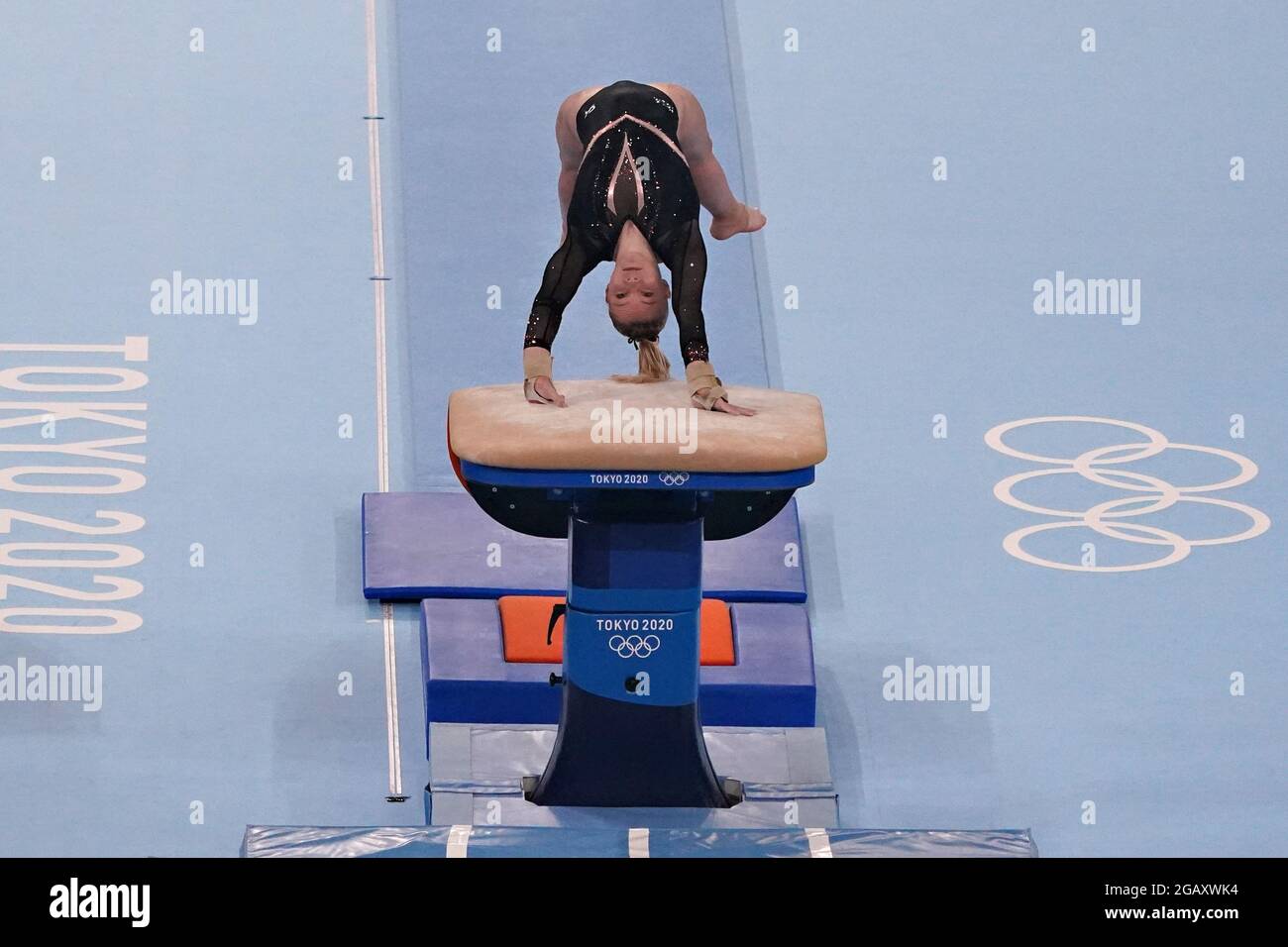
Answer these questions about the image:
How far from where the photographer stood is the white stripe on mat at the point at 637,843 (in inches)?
211

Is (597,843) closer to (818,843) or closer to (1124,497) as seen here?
(818,843)

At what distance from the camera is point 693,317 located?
6074 millimetres

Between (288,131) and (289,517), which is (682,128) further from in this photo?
(288,131)

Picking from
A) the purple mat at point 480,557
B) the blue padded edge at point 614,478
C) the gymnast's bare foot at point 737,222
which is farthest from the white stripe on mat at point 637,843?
the gymnast's bare foot at point 737,222

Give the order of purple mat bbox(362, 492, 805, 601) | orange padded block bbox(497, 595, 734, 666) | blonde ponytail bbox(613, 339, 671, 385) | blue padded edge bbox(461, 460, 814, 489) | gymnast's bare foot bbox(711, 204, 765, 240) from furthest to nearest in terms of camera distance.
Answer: purple mat bbox(362, 492, 805, 601), orange padded block bbox(497, 595, 734, 666), gymnast's bare foot bbox(711, 204, 765, 240), blonde ponytail bbox(613, 339, 671, 385), blue padded edge bbox(461, 460, 814, 489)

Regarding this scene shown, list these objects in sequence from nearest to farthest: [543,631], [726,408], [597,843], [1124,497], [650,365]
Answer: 1. [597,843]
2. [726,408]
3. [650,365]
4. [543,631]
5. [1124,497]

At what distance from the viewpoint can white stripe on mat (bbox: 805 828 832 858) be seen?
17.6ft

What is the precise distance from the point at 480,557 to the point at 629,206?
5.49 feet

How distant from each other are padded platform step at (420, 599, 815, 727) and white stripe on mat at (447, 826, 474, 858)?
120cm

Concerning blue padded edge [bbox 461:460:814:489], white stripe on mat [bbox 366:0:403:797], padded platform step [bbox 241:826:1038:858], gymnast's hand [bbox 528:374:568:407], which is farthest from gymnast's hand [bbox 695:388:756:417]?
white stripe on mat [bbox 366:0:403:797]

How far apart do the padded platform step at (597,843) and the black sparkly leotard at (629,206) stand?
1.39 metres

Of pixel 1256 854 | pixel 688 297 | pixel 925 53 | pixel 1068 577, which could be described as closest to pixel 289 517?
pixel 688 297

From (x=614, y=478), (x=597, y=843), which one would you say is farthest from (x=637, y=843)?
(x=614, y=478)

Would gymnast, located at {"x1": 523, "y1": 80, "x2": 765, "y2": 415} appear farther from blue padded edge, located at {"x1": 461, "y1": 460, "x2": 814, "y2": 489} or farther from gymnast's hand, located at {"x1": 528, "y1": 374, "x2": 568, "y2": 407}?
blue padded edge, located at {"x1": 461, "y1": 460, "x2": 814, "y2": 489}
